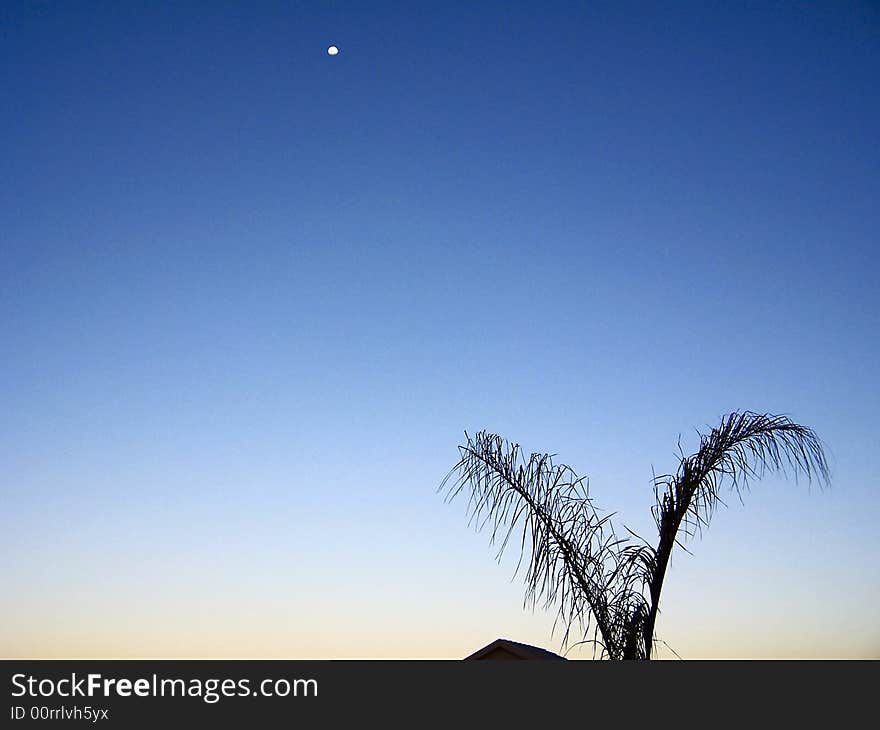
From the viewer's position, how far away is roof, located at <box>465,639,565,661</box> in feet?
34.6

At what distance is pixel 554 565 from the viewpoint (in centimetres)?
793

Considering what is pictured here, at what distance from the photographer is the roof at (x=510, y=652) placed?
34.6ft

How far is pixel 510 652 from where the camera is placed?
1065 cm

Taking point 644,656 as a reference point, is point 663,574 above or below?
above
